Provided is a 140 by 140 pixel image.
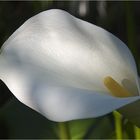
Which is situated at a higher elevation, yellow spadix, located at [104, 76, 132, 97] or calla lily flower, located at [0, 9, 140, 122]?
calla lily flower, located at [0, 9, 140, 122]

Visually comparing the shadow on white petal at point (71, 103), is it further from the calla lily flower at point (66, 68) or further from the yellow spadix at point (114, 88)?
the yellow spadix at point (114, 88)

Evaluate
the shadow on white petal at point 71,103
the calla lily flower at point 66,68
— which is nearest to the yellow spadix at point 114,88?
the calla lily flower at point 66,68

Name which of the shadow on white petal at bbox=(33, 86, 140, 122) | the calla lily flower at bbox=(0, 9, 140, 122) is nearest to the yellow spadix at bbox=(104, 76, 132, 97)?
the calla lily flower at bbox=(0, 9, 140, 122)

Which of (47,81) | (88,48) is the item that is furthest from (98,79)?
(47,81)

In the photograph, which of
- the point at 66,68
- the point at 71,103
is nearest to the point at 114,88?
the point at 66,68

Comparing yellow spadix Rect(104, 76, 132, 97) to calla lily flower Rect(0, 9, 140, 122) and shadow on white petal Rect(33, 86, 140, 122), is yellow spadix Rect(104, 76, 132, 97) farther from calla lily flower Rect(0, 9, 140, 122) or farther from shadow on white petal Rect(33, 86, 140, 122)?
shadow on white petal Rect(33, 86, 140, 122)

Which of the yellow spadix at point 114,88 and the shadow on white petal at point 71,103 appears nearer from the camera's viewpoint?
the shadow on white petal at point 71,103

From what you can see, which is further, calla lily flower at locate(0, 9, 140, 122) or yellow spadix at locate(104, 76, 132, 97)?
yellow spadix at locate(104, 76, 132, 97)

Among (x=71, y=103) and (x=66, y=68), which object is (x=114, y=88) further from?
(x=71, y=103)
